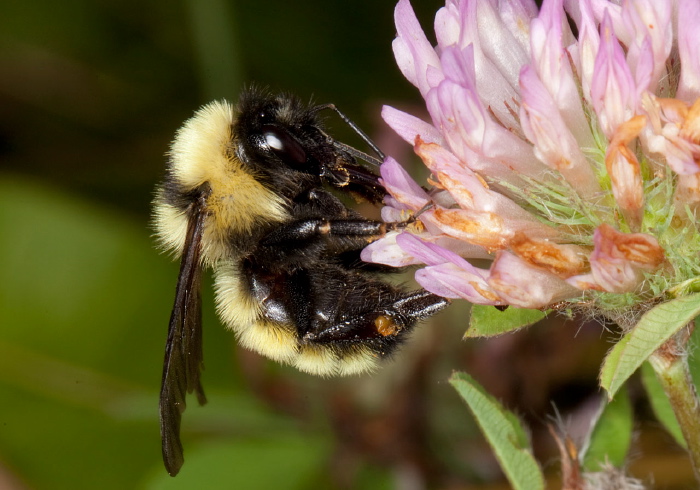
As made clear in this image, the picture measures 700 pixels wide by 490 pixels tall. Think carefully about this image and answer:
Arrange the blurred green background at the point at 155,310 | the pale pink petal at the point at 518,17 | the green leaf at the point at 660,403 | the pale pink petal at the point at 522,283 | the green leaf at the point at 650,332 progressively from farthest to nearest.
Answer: the blurred green background at the point at 155,310 < the green leaf at the point at 660,403 < the pale pink petal at the point at 518,17 < the pale pink petal at the point at 522,283 < the green leaf at the point at 650,332

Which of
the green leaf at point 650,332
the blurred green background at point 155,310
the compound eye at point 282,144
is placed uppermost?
the compound eye at point 282,144

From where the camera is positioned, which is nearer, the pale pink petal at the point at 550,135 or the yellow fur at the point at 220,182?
the pale pink petal at the point at 550,135

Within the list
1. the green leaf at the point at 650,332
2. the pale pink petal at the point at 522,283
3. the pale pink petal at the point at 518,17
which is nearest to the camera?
the green leaf at the point at 650,332

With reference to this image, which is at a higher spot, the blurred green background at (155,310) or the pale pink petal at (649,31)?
the pale pink petal at (649,31)

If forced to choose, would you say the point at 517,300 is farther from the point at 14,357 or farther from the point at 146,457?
the point at 14,357

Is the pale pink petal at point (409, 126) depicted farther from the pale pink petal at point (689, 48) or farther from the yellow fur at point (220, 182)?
the pale pink petal at point (689, 48)

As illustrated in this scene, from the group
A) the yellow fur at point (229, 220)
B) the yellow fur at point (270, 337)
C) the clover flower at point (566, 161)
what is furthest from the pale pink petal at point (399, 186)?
the yellow fur at point (270, 337)

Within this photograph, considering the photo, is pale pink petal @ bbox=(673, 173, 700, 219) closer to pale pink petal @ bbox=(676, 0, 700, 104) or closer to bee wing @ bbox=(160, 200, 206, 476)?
pale pink petal @ bbox=(676, 0, 700, 104)

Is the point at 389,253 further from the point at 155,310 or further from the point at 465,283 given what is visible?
the point at 155,310

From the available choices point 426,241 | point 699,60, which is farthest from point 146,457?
point 699,60
